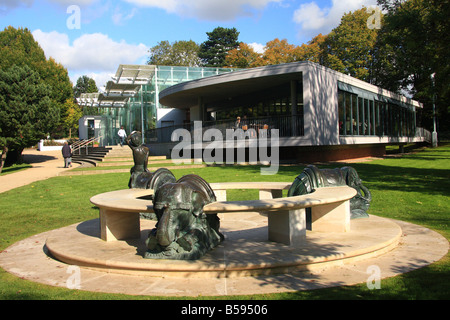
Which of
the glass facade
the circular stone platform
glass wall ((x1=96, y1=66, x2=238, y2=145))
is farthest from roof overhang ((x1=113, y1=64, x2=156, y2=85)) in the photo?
the circular stone platform

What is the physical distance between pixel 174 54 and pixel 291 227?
66.5 metres

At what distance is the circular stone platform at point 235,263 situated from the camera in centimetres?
442

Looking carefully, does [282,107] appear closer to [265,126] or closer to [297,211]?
[265,126]

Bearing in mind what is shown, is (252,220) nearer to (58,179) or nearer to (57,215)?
(57,215)

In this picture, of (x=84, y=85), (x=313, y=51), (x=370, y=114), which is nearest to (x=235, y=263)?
(x=370, y=114)

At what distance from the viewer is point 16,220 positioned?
9492mm

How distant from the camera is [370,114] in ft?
91.6

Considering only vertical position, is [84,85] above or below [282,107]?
above

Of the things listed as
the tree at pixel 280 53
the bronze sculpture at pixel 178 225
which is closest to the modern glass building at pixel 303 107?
the bronze sculpture at pixel 178 225

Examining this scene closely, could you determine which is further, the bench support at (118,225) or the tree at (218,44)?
the tree at (218,44)

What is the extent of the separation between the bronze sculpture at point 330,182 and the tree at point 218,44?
62.3 m

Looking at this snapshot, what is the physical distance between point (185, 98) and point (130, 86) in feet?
22.2

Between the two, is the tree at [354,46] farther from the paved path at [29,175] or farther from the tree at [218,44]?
the paved path at [29,175]
